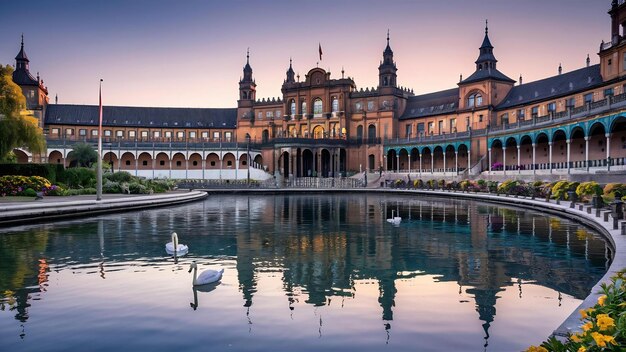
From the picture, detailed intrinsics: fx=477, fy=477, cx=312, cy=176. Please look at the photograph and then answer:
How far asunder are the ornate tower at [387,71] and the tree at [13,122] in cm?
5532

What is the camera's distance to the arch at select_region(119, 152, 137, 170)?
84.0m

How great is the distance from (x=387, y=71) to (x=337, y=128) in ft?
41.8

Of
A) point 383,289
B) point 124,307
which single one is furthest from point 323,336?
point 124,307

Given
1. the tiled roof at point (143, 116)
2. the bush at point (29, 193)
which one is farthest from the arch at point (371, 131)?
the bush at point (29, 193)

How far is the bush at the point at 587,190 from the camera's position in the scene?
2740 centimetres

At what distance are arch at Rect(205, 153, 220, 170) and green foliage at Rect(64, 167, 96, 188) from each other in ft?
137

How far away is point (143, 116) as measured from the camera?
302ft

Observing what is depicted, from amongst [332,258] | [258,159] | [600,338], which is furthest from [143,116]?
[600,338]

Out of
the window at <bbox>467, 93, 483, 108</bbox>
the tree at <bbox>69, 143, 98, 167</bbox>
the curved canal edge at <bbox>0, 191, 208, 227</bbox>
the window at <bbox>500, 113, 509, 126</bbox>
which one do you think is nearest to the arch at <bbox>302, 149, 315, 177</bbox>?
the window at <bbox>467, 93, 483, 108</bbox>

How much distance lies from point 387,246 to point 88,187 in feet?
111

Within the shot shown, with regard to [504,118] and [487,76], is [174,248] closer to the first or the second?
[504,118]

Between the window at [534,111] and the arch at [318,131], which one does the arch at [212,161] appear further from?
the window at [534,111]

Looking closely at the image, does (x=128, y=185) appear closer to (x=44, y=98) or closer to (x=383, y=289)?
(x=383, y=289)

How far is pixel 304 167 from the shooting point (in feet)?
268
